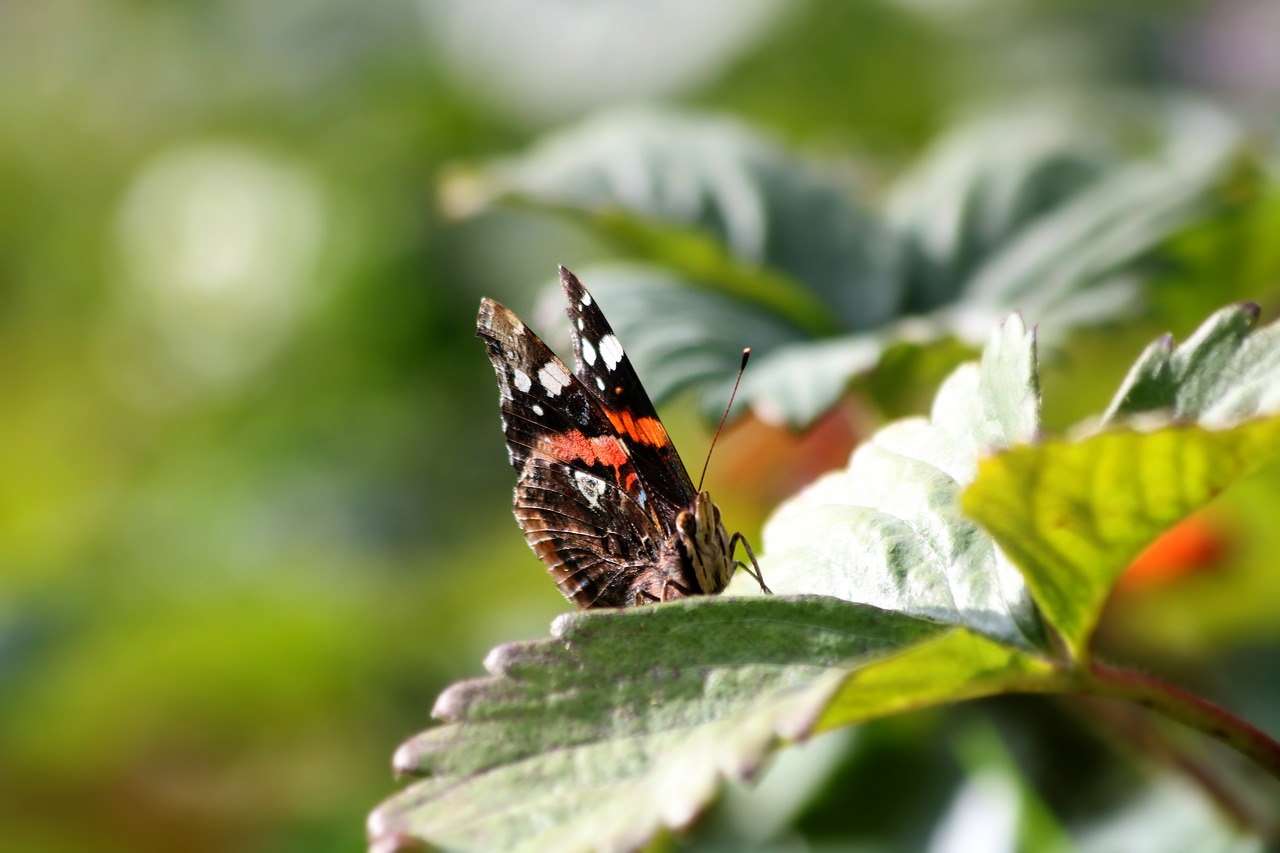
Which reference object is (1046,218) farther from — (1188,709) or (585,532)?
(1188,709)

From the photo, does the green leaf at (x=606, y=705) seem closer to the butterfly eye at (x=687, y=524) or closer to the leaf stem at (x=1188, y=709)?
the leaf stem at (x=1188, y=709)

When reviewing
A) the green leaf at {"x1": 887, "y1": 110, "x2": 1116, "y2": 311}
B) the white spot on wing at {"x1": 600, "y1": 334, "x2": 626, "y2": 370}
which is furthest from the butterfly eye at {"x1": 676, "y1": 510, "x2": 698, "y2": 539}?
the green leaf at {"x1": 887, "y1": 110, "x2": 1116, "y2": 311}

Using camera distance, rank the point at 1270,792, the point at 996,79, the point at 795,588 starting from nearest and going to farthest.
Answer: the point at 795,588, the point at 1270,792, the point at 996,79

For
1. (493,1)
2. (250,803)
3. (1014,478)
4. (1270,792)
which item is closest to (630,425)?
(1014,478)

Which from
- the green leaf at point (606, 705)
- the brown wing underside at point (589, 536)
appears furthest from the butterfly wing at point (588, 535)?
the green leaf at point (606, 705)

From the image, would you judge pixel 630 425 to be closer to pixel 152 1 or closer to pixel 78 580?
pixel 78 580

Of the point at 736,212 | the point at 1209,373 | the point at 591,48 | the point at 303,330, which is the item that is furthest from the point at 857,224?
the point at 591,48
